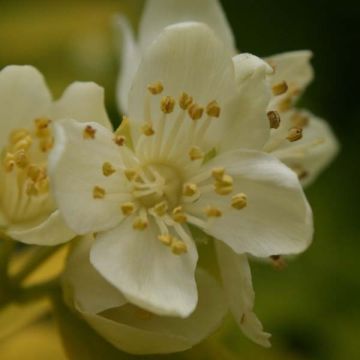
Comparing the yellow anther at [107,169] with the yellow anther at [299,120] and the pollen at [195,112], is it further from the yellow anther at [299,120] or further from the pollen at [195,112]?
the yellow anther at [299,120]

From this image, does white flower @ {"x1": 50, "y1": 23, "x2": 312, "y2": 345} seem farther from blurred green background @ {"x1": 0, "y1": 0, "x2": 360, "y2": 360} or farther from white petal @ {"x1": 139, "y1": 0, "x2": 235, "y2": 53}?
blurred green background @ {"x1": 0, "y1": 0, "x2": 360, "y2": 360}

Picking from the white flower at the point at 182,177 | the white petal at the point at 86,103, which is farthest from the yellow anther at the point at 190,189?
the white petal at the point at 86,103

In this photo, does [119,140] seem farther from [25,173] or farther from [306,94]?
[306,94]

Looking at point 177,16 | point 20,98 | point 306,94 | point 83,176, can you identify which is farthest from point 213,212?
point 306,94

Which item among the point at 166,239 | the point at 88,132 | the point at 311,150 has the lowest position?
the point at 311,150

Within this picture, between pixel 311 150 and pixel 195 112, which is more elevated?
pixel 195 112

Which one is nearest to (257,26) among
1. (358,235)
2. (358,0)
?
(358,0)

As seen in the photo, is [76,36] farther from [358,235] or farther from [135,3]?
[358,235]

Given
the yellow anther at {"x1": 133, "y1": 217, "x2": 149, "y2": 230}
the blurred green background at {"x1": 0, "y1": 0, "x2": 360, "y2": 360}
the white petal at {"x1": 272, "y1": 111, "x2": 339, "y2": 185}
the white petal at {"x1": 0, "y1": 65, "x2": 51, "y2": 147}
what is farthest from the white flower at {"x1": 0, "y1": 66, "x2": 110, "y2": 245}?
the blurred green background at {"x1": 0, "y1": 0, "x2": 360, "y2": 360}
